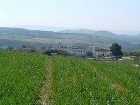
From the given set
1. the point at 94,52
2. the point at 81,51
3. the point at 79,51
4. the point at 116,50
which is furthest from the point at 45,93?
the point at 79,51

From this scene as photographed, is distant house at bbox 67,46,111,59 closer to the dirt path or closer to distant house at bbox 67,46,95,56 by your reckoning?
distant house at bbox 67,46,95,56

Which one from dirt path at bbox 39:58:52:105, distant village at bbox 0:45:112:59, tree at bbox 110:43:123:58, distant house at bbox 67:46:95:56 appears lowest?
distant house at bbox 67:46:95:56

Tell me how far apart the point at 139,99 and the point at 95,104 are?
11.3ft

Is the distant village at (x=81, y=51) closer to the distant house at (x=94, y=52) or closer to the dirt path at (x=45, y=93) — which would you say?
the distant house at (x=94, y=52)

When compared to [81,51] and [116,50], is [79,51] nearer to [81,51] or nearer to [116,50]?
[81,51]

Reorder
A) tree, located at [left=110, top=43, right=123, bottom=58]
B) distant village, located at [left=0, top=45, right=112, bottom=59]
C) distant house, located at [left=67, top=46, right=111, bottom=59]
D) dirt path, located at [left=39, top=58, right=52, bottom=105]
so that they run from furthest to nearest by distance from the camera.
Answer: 1. distant house, located at [left=67, top=46, right=111, bottom=59]
2. distant village, located at [left=0, top=45, right=112, bottom=59]
3. tree, located at [left=110, top=43, right=123, bottom=58]
4. dirt path, located at [left=39, top=58, right=52, bottom=105]

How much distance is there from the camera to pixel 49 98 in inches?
703

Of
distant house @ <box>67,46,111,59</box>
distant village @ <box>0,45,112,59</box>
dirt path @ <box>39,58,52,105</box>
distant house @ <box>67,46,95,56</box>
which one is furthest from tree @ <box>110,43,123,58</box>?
dirt path @ <box>39,58,52,105</box>

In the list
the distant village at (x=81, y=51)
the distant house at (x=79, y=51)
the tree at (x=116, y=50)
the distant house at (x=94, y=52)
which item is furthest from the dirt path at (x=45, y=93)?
the distant house at (x=79, y=51)

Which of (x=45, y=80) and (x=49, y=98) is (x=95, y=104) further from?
(x=45, y=80)

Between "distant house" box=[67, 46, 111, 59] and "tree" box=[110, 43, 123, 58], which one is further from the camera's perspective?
"distant house" box=[67, 46, 111, 59]

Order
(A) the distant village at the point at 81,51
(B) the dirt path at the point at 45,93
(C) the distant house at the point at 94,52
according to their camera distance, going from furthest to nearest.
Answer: (C) the distant house at the point at 94,52
(A) the distant village at the point at 81,51
(B) the dirt path at the point at 45,93

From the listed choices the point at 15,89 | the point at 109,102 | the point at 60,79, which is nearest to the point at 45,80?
the point at 60,79

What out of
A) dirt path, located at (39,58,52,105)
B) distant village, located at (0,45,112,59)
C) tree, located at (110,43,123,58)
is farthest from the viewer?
distant village, located at (0,45,112,59)
